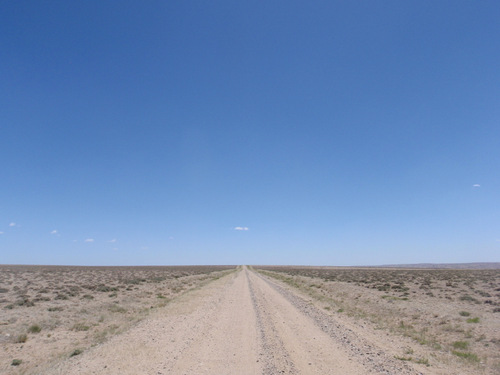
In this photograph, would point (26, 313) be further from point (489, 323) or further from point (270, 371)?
point (489, 323)

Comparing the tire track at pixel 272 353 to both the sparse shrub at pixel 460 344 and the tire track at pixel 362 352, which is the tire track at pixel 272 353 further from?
the sparse shrub at pixel 460 344

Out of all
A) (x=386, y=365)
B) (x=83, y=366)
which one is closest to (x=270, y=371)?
(x=386, y=365)

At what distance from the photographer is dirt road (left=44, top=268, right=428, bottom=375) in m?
8.09

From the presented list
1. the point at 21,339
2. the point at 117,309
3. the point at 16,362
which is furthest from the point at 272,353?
the point at 117,309

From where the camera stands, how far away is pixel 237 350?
9.66m

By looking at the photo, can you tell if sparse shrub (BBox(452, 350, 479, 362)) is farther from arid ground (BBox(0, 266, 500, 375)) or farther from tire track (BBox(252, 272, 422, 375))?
tire track (BBox(252, 272, 422, 375))

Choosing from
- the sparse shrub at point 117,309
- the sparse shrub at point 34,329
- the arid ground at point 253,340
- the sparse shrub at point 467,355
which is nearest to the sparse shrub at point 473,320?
the arid ground at point 253,340

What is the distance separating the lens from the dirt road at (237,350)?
8.09m

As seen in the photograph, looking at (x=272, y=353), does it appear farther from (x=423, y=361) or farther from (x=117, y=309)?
(x=117, y=309)

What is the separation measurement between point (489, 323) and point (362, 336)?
7.75 metres

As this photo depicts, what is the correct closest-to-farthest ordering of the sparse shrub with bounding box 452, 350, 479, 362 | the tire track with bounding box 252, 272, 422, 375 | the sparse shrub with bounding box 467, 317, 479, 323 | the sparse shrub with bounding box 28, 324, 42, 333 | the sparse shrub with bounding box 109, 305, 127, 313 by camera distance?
the tire track with bounding box 252, 272, 422, 375, the sparse shrub with bounding box 452, 350, 479, 362, the sparse shrub with bounding box 28, 324, 42, 333, the sparse shrub with bounding box 467, 317, 479, 323, the sparse shrub with bounding box 109, 305, 127, 313

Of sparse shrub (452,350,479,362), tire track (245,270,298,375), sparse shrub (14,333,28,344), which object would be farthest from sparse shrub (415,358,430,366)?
sparse shrub (14,333,28,344)

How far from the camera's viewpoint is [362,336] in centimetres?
1173

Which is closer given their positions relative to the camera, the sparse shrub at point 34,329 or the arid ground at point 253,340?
the arid ground at point 253,340
